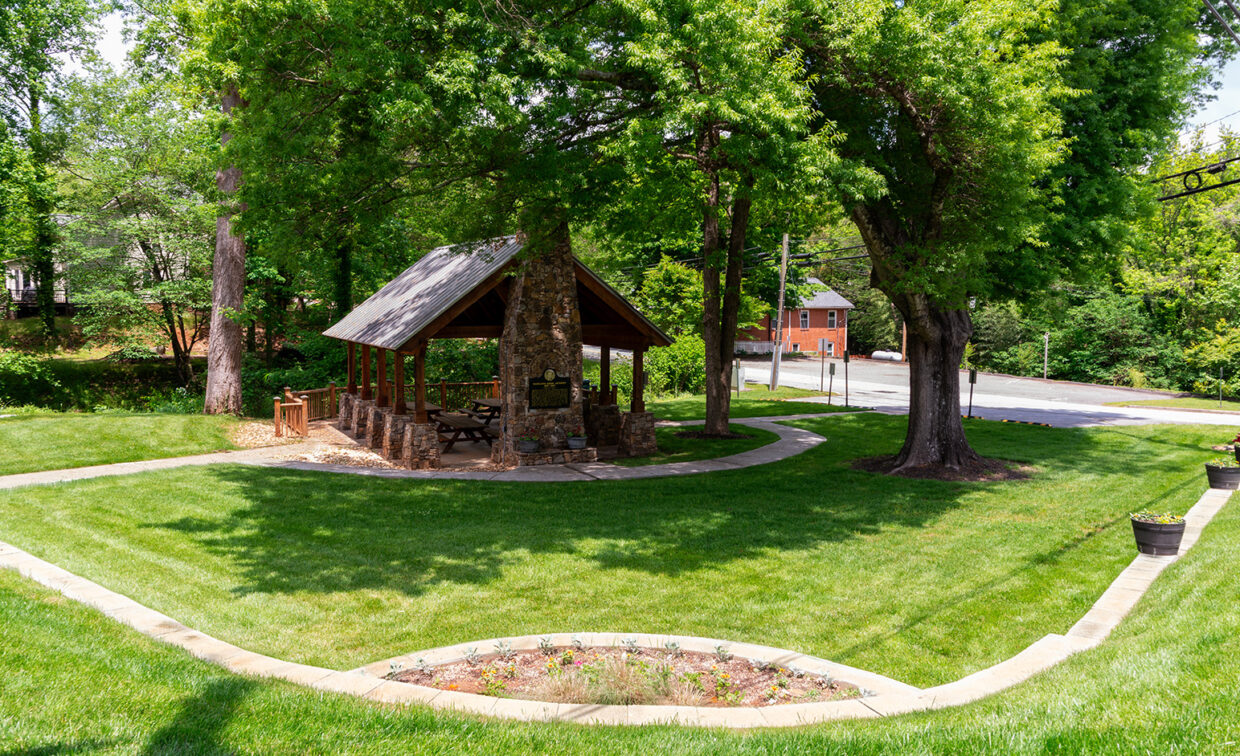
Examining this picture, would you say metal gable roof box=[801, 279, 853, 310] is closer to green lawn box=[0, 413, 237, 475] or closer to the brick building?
the brick building

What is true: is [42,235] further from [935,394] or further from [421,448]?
[935,394]

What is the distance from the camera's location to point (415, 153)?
43.2ft

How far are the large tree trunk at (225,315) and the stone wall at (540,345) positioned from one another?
1053 centimetres

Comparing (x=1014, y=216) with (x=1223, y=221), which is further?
(x=1223, y=221)

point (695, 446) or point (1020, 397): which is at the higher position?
point (1020, 397)

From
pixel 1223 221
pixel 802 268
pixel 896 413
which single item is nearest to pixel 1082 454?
pixel 896 413

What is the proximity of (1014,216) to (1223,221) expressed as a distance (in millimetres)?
35865

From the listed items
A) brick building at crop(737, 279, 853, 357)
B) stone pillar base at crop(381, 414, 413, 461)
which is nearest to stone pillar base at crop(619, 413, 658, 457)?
stone pillar base at crop(381, 414, 413, 461)

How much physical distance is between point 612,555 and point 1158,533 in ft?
22.4

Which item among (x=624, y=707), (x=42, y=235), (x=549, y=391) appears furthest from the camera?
(x=42, y=235)

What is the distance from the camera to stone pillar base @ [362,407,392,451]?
19.2 m

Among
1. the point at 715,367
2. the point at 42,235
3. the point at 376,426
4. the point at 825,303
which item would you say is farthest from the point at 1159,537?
the point at 825,303

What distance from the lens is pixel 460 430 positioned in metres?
18.6

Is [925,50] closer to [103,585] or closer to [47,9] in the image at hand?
[103,585]
